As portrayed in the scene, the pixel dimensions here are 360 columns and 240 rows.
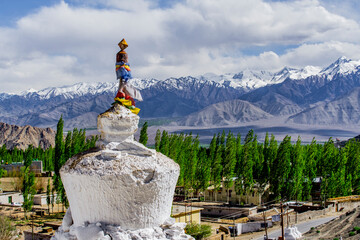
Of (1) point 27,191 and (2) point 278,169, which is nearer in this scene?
(1) point 27,191

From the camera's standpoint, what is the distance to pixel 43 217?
3794 centimetres

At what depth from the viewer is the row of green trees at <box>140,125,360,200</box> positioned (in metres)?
36.8

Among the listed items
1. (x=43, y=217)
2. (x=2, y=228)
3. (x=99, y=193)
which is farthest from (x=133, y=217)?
(x=43, y=217)

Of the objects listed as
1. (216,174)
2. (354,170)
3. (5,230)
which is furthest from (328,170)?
(5,230)

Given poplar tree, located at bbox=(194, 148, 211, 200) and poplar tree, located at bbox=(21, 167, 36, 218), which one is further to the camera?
poplar tree, located at bbox=(194, 148, 211, 200)

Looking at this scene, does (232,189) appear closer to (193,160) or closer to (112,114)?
(193,160)

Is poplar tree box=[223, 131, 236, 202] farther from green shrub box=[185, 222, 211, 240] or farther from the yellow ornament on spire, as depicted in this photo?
the yellow ornament on spire

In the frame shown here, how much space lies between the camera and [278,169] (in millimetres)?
37125

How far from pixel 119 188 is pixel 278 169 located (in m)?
31.5

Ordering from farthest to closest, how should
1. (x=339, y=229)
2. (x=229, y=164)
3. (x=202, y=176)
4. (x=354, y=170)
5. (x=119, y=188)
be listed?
(x=229, y=164)
(x=202, y=176)
(x=354, y=170)
(x=339, y=229)
(x=119, y=188)

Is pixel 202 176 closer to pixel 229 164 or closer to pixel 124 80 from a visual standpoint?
pixel 229 164

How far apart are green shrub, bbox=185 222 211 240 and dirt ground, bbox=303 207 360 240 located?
5536 millimetres

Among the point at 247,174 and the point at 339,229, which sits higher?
the point at 247,174

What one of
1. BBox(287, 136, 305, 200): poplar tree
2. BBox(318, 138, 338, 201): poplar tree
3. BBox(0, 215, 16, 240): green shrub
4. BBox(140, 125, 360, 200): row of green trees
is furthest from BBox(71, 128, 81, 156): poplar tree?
BBox(318, 138, 338, 201): poplar tree
